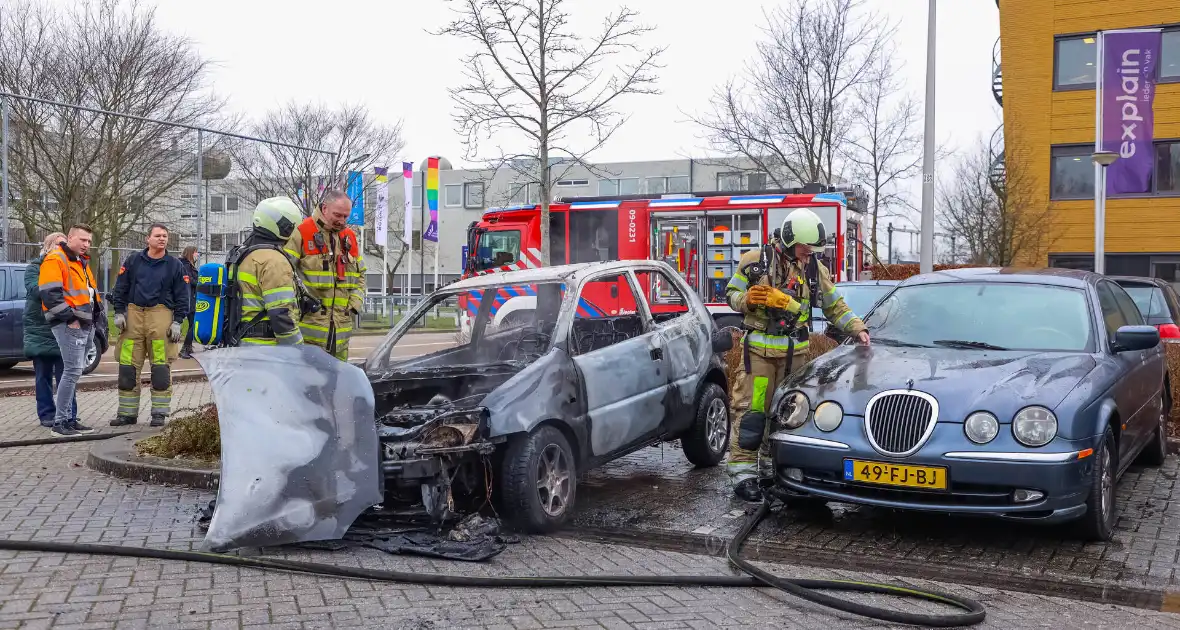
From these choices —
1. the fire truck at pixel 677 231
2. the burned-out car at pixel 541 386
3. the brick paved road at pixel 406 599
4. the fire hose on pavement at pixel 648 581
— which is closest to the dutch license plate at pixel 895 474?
the brick paved road at pixel 406 599

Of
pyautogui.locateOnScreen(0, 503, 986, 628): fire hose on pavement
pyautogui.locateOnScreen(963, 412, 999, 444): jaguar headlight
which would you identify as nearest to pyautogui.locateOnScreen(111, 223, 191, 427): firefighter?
pyautogui.locateOnScreen(0, 503, 986, 628): fire hose on pavement

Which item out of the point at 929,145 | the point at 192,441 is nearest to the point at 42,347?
the point at 192,441

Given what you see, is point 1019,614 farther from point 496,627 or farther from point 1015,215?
point 1015,215

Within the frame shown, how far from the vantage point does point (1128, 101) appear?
2072 centimetres

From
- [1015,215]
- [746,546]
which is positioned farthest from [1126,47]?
[746,546]

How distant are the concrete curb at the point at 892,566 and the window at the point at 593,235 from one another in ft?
48.9

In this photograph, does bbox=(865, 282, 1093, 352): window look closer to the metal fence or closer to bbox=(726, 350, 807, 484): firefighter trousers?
bbox=(726, 350, 807, 484): firefighter trousers

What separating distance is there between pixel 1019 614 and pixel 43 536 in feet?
16.4

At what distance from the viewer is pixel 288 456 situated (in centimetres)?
521

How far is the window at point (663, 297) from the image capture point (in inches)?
293

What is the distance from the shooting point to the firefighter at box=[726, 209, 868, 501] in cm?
697

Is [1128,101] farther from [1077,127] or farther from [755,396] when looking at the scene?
[755,396]

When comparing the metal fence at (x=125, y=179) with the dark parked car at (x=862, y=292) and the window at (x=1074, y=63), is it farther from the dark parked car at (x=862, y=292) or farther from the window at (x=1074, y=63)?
the window at (x=1074, y=63)

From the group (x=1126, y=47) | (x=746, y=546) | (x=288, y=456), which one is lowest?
(x=746, y=546)
